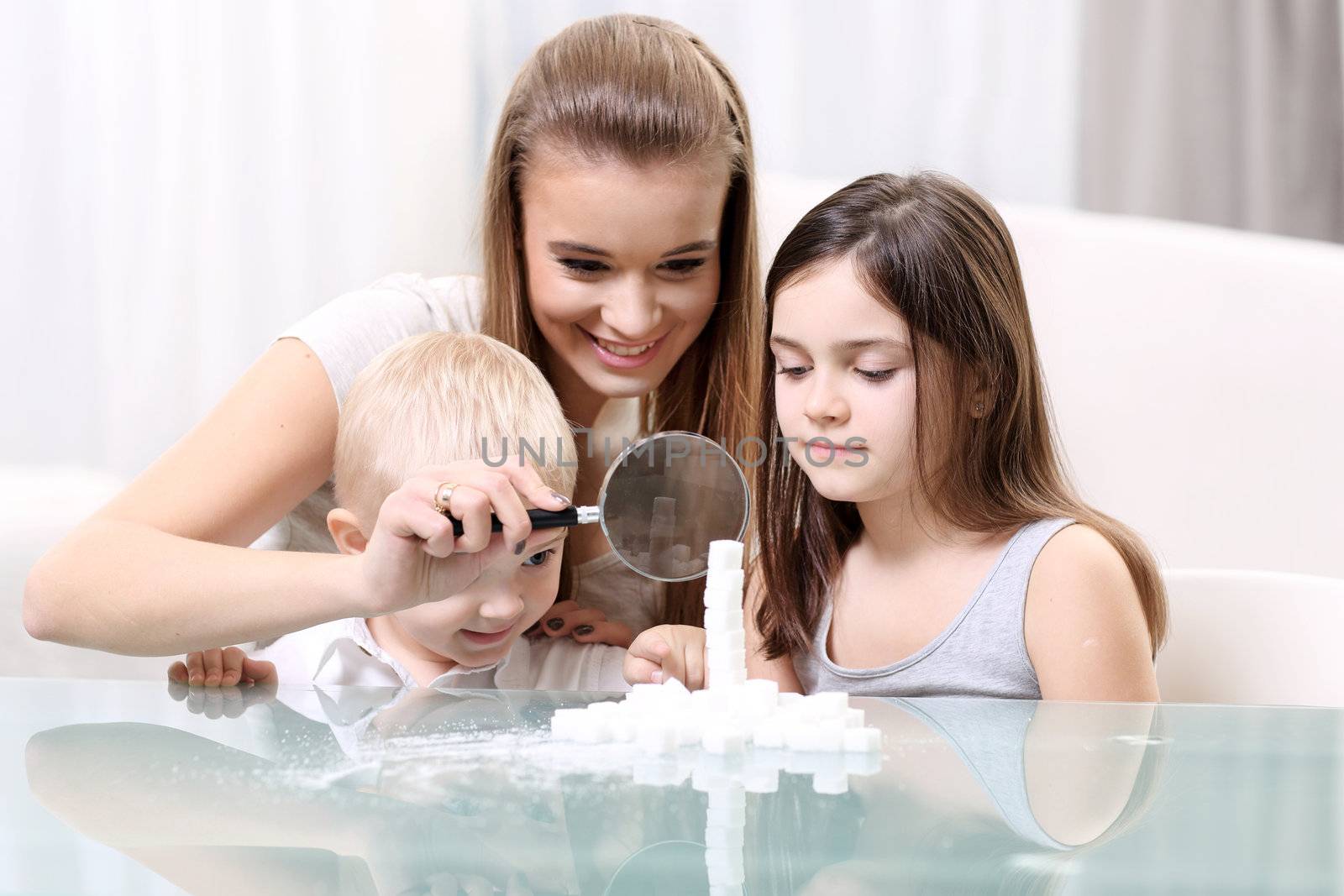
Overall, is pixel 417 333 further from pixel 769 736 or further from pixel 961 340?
pixel 769 736

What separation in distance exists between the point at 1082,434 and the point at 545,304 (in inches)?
49.0

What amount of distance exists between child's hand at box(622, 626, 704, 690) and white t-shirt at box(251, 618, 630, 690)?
7 cm

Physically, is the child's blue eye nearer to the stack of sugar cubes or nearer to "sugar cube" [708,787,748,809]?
the stack of sugar cubes

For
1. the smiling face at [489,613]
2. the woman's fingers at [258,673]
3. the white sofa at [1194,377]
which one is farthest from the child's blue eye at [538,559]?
the white sofa at [1194,377]

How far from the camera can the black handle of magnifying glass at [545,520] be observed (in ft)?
2.94

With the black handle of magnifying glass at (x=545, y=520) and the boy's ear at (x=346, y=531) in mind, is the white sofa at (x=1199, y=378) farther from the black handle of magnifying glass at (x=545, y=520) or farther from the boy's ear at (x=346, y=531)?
the black handle of magnifying glass at (x=545, y=520)

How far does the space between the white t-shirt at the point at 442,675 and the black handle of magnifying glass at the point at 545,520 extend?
15.7 inches

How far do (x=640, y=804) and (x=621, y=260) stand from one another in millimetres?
812

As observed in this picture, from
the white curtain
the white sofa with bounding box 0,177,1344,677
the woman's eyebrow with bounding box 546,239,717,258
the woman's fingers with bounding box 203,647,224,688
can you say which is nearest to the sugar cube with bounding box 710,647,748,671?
the woman's fingers with bounding box 203,647,224,688

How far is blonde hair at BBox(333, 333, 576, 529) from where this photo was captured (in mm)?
1241

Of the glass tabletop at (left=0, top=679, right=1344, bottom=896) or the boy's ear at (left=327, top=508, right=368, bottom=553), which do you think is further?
the boy's ear at (left=327, top=508, right=368, bottom=553)

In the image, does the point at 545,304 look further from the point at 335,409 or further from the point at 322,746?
the point at 322,746

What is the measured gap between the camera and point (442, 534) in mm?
869

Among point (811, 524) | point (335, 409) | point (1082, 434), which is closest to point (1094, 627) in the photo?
point (811, 524)
